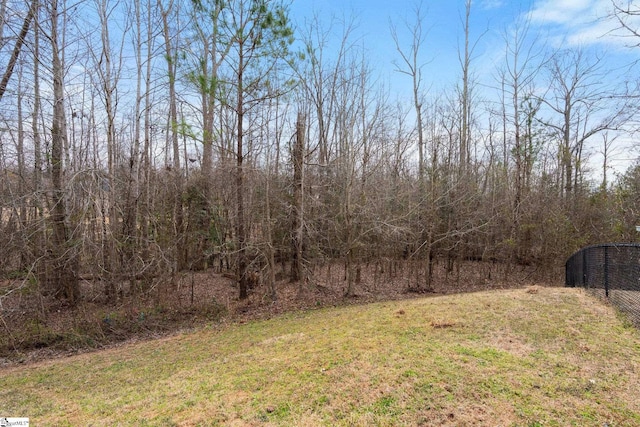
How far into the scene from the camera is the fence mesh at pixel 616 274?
4379 millimetres

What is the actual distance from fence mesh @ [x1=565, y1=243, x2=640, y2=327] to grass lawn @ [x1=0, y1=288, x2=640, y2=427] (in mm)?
239

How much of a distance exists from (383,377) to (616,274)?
4534mm

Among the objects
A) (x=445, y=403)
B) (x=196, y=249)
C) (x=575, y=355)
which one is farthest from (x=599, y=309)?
(x=196, y=249)

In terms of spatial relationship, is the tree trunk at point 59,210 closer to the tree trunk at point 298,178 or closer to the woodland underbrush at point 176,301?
the woodland underbrush at point 176,301

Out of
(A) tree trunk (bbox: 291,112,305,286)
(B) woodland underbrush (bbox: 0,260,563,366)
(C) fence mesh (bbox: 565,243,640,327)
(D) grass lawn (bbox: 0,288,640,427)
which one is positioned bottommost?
(B) woodland underbrush (bbox: 0,260,563,366)

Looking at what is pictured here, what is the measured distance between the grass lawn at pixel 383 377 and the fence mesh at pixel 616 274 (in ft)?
0.79

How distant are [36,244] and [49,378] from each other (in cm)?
329

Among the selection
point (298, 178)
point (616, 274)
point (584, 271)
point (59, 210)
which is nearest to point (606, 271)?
point (616, 274)

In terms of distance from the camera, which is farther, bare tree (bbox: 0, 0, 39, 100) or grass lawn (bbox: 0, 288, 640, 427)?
bare tree (bbox: 0, 0, 39, 100)

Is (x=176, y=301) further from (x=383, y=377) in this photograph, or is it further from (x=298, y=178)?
(x=383, y=377)

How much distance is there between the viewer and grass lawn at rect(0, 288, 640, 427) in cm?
239

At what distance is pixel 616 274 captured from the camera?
4984 mm

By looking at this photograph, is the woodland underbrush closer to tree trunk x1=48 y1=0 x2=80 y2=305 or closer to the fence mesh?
tree trunk x1=48 y1=0 x2=80 y2=305

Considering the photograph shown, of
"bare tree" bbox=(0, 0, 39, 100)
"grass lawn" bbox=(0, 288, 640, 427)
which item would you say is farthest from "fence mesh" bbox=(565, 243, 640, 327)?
"bare tree" bbox=(0, 0, 39, 100)
